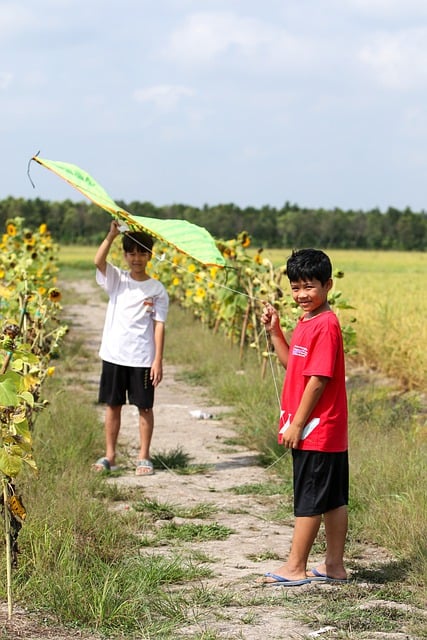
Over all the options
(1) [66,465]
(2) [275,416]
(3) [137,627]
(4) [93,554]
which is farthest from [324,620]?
(2) [275,416]

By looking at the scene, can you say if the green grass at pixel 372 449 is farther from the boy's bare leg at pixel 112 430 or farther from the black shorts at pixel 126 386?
the boy's bare leg at pixel 112 430

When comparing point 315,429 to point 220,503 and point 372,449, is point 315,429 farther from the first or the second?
point 372,449

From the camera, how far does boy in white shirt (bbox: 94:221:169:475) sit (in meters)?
6.11

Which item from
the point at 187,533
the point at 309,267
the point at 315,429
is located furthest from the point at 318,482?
the point at 187,533

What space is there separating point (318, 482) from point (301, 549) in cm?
27

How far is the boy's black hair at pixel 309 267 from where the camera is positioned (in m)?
3.94

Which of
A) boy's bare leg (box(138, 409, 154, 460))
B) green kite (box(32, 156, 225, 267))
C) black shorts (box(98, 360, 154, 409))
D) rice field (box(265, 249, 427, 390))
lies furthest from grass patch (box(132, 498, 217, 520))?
rice field (box(265, 249, 427, 390))

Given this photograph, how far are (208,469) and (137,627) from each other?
9.44 feet

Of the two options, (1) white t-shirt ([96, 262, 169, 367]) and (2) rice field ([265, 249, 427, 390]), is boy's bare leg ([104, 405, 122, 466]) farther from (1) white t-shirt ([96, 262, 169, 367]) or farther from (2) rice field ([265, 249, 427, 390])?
(2) rice field ([265, 249, 427, 390])

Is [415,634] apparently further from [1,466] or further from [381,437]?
[381,437]

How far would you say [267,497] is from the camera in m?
5.53

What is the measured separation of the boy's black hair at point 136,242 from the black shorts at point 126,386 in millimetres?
762

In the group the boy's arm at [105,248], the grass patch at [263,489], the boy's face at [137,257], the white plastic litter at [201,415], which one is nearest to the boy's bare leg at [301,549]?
the grass patch at [263,489]

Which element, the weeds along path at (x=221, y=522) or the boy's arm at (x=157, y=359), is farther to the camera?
the boy's arm at (x=157, y=359)
